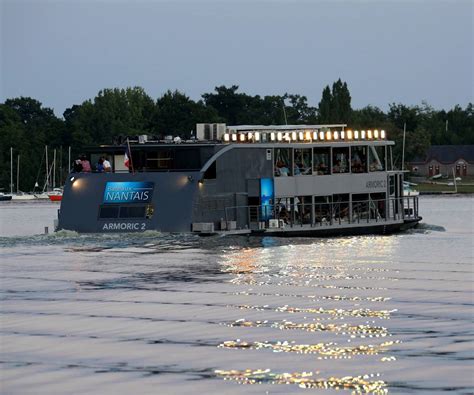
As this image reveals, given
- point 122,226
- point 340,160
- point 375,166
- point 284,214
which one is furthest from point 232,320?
point 375,166

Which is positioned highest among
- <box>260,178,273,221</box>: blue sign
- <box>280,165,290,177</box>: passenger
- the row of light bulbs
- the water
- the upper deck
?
the row of light bulbs

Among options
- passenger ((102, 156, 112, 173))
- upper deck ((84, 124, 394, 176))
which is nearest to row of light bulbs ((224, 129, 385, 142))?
upper deck ((84, 124, 394, 176))

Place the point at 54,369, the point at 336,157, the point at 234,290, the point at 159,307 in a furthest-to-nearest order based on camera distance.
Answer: the point at 336,157 → the point at 234,290 → the point at 159,307 → the point at 54,369

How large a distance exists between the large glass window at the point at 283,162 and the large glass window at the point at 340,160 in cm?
244

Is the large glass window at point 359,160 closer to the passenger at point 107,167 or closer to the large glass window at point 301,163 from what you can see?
the large glass window at point 301,163

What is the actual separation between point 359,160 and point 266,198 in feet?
23.6

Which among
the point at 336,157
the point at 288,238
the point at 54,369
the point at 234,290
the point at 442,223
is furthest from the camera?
the point at 442,223

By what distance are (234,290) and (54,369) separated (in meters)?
13.2

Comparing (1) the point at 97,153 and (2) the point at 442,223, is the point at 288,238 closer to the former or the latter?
(1) the point at 97,153

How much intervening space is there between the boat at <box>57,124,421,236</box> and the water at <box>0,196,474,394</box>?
2.58 m

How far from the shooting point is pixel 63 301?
1293 inches

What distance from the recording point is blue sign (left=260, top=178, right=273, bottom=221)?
56344 millimetres

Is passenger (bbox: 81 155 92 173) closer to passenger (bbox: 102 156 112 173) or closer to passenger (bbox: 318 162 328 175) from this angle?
passenger (bbox: 102 156 112 173)

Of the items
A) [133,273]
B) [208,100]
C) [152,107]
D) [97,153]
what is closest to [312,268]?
[133,273]
